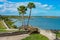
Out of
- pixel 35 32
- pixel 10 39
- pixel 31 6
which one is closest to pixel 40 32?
pixel 35 32

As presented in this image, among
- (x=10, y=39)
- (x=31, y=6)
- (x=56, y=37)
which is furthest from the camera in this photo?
(x=31, y=6)

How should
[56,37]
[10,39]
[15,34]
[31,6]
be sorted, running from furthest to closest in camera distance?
[31,6]
[15,34]
[10,39]
[56,37]

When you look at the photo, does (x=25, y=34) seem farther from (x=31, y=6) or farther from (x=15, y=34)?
(x=31, y=6)

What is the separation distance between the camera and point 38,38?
2259 centimetres

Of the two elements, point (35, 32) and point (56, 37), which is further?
point (35, 32)

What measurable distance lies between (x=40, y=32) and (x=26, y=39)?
3705 millimetres

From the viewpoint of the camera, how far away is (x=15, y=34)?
83.9 ft

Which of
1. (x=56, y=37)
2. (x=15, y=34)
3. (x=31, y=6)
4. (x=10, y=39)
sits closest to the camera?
(x=56, y=37)

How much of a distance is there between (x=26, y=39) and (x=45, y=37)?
198cm

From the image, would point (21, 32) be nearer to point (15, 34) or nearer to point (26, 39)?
point (15, 34)

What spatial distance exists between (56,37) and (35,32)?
4.91 metres

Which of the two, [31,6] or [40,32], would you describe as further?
[31,6]

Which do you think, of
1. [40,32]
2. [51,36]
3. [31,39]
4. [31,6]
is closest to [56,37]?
[51,36]

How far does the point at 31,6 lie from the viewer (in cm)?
5081
